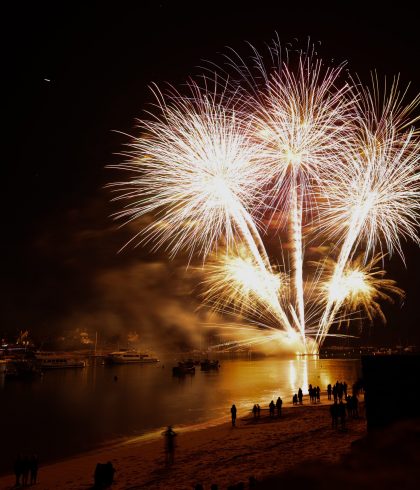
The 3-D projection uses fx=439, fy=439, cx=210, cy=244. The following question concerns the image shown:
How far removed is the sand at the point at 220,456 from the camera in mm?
13969

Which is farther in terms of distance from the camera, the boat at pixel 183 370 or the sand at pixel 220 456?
the boat at pixel 183 370

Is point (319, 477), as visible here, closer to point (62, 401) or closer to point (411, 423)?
point (411, 423)

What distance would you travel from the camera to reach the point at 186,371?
84125 millimetres

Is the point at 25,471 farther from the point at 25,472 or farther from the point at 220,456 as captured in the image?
the point at 220,456

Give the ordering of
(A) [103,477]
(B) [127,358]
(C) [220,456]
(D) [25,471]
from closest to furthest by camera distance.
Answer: (A) [103,477], (D) [25,471], (C) [220,456], (B) [127,358]

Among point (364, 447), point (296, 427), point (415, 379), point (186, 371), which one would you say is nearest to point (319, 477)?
point (364, 447)

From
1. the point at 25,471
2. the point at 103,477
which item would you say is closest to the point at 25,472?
the point at 25,471

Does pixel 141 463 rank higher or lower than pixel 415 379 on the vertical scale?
lower

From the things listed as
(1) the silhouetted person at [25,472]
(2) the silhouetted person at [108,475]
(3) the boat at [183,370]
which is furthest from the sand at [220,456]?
(3) the boat at [183,370]

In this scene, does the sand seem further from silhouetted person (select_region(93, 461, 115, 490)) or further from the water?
the water

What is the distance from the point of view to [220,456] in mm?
16750

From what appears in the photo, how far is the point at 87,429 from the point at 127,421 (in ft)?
11.6

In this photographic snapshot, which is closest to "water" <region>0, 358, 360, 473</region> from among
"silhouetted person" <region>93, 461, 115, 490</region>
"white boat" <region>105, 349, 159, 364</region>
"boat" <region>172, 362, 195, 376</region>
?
"silhouetted person" <region>93, 461, 115, 490</region>

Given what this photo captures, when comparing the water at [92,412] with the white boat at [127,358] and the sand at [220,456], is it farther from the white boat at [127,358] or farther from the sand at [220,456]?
the white boat at [127,358]
